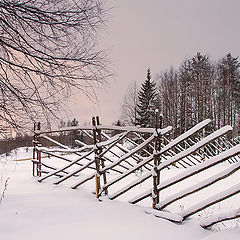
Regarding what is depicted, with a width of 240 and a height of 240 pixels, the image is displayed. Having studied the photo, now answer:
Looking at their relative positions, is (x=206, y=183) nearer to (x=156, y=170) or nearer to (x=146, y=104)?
(x=156, y=170)

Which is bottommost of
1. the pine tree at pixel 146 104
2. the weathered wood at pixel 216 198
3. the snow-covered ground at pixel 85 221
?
the snow-covered ground at pixel 85 221

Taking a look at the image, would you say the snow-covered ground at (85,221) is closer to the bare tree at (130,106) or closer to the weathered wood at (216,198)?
the weathered wood at (216,198)

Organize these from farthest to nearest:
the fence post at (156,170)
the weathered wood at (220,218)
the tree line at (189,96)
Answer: the tree line at (189,96) < the fence post at (156,170) < the weathered wood at (220,218)

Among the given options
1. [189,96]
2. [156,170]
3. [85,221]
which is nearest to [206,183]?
[156,170]

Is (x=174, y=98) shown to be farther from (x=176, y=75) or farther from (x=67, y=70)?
(x=67, y=70)

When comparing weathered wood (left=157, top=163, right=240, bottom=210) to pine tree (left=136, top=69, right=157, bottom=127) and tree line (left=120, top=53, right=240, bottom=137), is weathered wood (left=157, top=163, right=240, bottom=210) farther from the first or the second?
tree line (left=120, top=53, right=240, bottom=137)

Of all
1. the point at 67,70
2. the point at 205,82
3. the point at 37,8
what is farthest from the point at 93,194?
the point at 205,82

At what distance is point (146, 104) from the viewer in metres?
24.8

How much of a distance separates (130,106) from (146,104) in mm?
2145

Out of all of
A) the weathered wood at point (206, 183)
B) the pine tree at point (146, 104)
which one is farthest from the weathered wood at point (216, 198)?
the pine tree at point (146, 104)

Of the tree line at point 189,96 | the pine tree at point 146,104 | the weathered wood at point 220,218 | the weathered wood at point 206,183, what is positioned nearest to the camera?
the weathered wood at point 220,218

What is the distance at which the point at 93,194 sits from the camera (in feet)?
12.7

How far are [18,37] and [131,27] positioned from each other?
6.72 ft

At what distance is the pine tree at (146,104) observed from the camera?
24000mm
